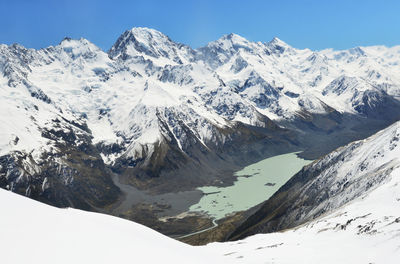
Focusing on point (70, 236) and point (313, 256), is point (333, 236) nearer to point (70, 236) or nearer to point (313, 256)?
point (313, 256)

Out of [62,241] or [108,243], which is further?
[108,243]

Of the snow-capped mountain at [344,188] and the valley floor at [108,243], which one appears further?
the snow-capped mountain at [344,188]

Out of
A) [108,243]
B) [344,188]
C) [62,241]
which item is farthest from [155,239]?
[344,188]

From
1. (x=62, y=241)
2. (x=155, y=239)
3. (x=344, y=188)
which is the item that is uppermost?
(x=344, y=188)

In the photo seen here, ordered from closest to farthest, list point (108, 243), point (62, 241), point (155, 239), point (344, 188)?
point (62, 241) < point (108, 243) < point (155, 239) < point (344, 188)

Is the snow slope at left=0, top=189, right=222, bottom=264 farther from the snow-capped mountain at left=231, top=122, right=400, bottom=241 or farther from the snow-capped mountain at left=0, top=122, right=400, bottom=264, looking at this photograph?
the snow-capped mountain at left=231, top=122, right=400, bottom=241

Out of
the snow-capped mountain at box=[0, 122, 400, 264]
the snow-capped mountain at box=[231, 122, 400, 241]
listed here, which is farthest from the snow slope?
the snow-capped mountain at box=[231, 122, 400, 241]

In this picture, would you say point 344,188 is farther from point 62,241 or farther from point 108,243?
point 62,241

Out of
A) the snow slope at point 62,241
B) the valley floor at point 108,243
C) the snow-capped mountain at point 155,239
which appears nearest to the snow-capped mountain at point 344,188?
the snow-capped mountain at point 155,239

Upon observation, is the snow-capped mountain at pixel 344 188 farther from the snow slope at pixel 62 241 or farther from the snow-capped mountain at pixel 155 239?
the snow slope at pixel 62 241

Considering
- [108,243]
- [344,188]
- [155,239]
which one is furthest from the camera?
[344,188]

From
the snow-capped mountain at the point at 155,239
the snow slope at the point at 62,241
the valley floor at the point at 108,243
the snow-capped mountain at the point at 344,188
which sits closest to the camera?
the snow slope at the point at 62,241

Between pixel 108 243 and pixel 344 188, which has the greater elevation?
pixel 344 188
